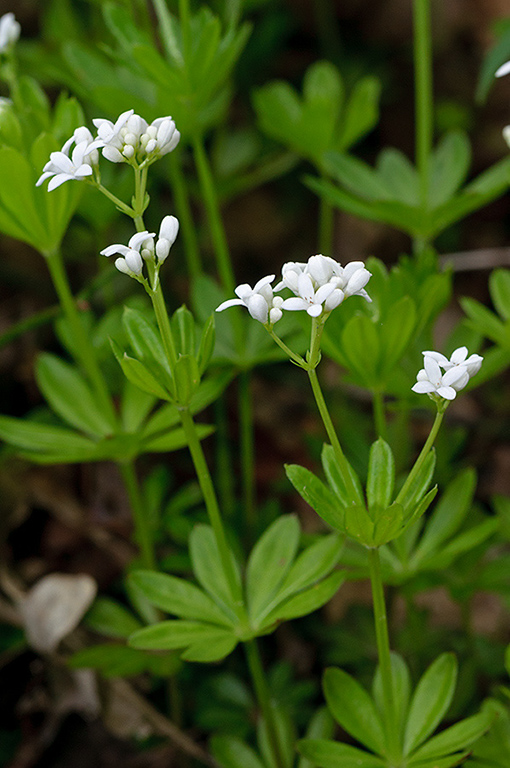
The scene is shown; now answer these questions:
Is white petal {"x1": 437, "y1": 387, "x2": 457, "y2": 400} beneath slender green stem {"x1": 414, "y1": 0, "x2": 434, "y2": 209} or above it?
beneath

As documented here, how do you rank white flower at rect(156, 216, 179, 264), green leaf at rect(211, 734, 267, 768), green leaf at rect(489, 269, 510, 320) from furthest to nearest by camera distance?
green leaf at rect(489, 269, 510, 320), green leaf at rect(211, 734, 267, 768), white flower at rect(156, 216, 179, 264)

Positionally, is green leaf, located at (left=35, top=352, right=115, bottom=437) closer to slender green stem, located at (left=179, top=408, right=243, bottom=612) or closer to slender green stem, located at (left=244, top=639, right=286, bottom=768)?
slender green stem, located at (left=179, top=408, right=243, bottom=612)

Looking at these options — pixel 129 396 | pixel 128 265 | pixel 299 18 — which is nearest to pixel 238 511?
pixel 129 396

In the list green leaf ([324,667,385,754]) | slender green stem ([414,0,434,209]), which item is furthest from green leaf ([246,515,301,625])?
slender green stem ([414,0,434,209])

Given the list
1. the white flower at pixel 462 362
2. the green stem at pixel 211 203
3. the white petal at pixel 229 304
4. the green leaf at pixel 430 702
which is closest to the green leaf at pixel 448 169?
the green stem at pixel 211 203

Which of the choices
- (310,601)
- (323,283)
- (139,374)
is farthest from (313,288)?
(310,601)

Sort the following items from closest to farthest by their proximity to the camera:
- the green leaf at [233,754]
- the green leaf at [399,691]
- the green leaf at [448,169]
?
the green leaf at [399,691] → the green leaf at [233,754] → the green leaf at [448,169]

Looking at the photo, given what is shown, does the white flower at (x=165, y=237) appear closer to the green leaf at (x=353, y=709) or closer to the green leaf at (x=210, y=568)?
the green leaf at (x=210, y=568)
